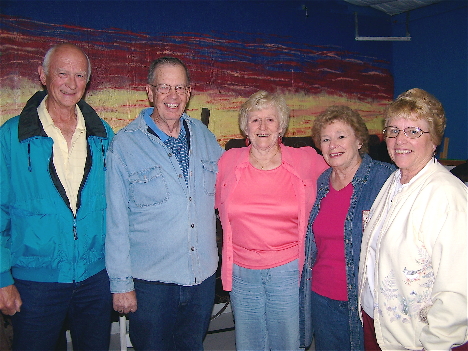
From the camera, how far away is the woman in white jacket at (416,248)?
1321 millimetres

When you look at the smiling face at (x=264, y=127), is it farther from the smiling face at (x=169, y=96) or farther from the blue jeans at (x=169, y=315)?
the blue jeans at (x=169, y=315)

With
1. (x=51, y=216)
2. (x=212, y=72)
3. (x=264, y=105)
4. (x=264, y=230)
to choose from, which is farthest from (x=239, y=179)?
(x=212, y=72)

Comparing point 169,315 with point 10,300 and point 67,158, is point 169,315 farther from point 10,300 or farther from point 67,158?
point 67,158

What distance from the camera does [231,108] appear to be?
13.7 ft

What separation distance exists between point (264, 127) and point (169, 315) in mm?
1074

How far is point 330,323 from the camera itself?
6.29 ft

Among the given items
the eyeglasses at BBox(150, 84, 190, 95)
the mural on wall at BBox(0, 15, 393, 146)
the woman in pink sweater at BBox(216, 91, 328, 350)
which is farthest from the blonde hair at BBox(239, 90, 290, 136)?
the mural on wall at BBox(0, 15, 393, 146)

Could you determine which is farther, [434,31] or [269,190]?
[434,31]

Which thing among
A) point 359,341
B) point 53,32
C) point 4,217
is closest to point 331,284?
point 359,341

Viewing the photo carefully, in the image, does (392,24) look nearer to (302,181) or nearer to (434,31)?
(434,31)

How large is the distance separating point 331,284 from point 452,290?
0.66 metres

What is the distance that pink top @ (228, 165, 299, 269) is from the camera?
6.51 ft

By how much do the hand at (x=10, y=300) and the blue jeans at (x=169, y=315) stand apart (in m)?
0.51

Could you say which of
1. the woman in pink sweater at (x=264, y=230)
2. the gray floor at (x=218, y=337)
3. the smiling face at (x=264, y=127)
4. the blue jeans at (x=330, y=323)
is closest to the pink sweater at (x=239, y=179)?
the woman in pink sweater at (x=264, y=230)
